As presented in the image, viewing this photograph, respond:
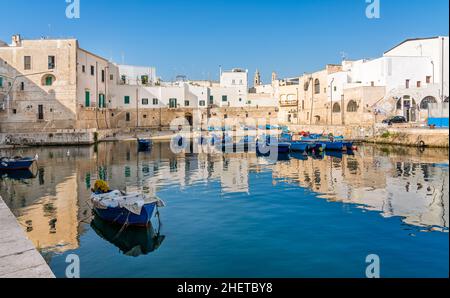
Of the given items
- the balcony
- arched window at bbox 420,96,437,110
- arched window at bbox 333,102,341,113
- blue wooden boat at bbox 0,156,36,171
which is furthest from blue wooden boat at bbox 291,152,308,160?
the balcony

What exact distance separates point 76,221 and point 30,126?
33.1 metres

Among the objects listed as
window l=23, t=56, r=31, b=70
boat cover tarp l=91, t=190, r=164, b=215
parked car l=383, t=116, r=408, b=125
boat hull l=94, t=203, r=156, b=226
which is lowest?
boat hull l=94, t=203, r=156, b=226

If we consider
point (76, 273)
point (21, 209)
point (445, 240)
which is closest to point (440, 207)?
point (445, 240)

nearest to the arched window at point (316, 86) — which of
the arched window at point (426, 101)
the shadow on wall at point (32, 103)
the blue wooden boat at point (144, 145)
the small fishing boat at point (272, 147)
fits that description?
the arched window at point (426, 101)

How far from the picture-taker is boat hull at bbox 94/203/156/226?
10973 mm

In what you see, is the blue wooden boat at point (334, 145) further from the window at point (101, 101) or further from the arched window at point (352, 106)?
the window at point (101, 101)

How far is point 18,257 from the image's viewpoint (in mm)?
7324

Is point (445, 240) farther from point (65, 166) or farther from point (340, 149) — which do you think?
point (340, 149)

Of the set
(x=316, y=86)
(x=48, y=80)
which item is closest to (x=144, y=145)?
(x=48, y=80)

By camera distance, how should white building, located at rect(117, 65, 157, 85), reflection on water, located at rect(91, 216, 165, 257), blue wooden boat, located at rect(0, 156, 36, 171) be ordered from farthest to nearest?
white building, located at rect(117, 65, 157, 85)
blue wooden boat, located at rect(0, 156, 36, 171)
reflection on water, located at rect(91, 216, 165, 257)

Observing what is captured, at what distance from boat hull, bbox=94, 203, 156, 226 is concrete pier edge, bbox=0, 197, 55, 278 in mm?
2572

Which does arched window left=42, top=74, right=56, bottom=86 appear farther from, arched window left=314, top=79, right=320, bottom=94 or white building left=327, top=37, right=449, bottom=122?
white building left=327, top=37, right=449, bottom=122

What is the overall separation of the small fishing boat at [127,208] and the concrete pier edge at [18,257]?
8.35 feet

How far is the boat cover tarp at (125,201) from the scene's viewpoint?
1077cm
